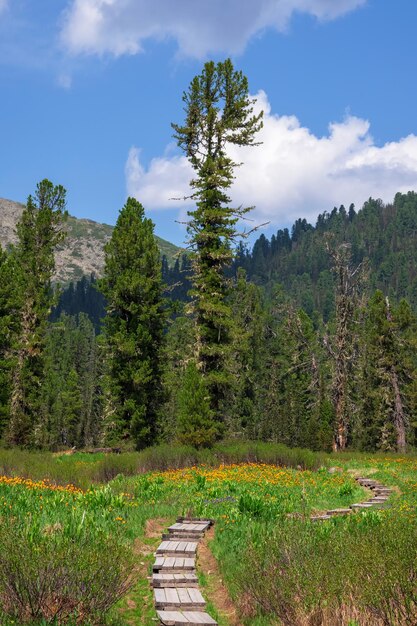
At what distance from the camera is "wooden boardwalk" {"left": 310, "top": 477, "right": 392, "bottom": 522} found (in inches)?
464

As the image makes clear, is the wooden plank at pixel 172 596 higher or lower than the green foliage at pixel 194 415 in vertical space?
lower

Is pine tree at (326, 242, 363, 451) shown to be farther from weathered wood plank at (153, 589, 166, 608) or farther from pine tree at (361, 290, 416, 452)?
weathered wood plank at (153, 589, 166, 608)

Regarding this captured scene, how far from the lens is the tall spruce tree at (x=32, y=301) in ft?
104

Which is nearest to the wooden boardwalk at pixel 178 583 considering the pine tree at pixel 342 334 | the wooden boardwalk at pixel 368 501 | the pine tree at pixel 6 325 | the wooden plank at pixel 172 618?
the wooden plank at pixel 172 618

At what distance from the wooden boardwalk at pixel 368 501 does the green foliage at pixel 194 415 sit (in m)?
6.51

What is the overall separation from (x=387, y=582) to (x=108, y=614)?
3052 millimetres

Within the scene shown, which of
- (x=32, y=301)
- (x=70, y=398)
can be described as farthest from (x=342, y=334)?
(x=70, y=398)

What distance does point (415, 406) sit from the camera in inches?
1869

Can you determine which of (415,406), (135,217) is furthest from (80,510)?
(415,406)

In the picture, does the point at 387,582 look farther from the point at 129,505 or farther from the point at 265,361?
the point at 265,361

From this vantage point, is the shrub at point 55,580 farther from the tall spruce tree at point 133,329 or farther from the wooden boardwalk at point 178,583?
the tall spruce tree at point 133,329

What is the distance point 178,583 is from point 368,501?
8.55 m

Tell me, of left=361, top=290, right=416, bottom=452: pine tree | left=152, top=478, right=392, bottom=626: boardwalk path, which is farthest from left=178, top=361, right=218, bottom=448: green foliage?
left=361, top=290, right=416, bottom=452: pine tree

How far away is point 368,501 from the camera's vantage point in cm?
1441
